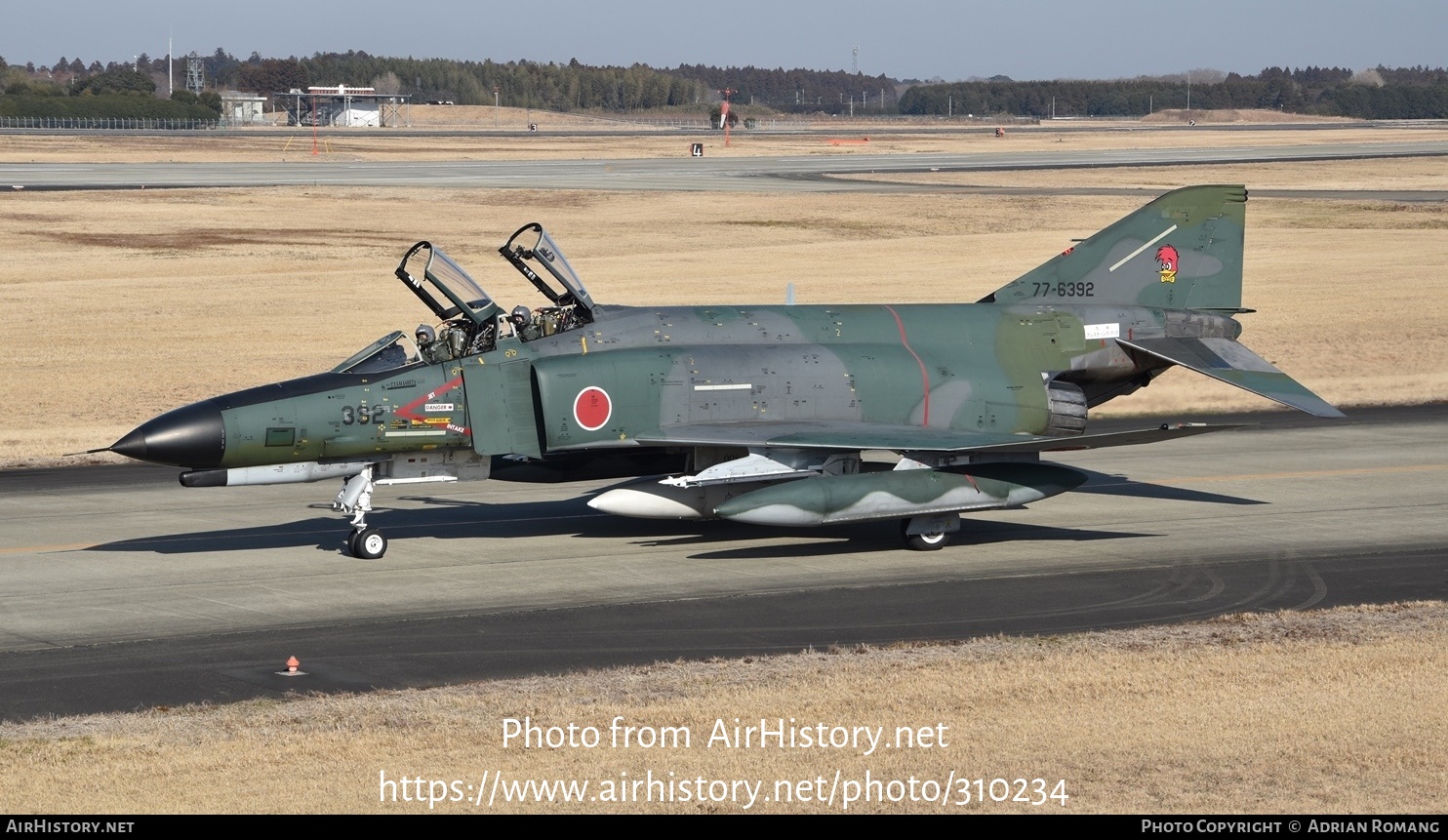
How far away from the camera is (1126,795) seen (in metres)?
10.1

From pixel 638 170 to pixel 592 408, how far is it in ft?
237

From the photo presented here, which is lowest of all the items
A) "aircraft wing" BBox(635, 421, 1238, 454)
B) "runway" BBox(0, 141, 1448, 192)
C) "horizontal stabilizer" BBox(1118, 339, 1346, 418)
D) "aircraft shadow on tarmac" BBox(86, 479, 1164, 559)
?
"aircraft shadow on tarmac" BBox(86, 479, 1164, 559)

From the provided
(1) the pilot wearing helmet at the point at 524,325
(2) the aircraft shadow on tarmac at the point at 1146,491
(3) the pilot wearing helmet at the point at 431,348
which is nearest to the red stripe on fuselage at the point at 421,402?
(3) the pilot wearing helmet at the point at 431,348

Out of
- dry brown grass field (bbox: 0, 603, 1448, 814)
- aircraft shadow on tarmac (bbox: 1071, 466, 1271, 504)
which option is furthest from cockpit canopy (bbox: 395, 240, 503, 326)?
aircraft shadow on tarmac (bbox: 1071, 466, 1271, 504)

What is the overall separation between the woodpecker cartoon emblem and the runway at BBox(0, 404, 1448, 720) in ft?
9.88

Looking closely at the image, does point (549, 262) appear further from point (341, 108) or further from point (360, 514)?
point (341, 108)

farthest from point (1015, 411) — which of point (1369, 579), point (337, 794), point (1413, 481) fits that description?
point (337, 794)

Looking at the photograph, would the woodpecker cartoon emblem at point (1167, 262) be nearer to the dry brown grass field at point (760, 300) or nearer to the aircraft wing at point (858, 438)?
the aircraft wing at point (858, 438)

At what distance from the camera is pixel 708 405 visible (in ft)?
61.6

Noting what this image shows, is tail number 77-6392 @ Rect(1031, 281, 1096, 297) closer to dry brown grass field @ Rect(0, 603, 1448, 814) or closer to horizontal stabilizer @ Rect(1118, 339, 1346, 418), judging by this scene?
horizontal stabilizer @ Rect(1118, 339, 1346, 418)

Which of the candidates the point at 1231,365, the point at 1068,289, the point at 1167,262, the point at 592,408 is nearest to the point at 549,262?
the point at 592,408

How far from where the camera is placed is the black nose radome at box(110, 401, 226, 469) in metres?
16.3

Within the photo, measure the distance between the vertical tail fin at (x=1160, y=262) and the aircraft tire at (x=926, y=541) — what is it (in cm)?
405

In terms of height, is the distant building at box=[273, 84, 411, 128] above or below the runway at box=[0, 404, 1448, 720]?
above
